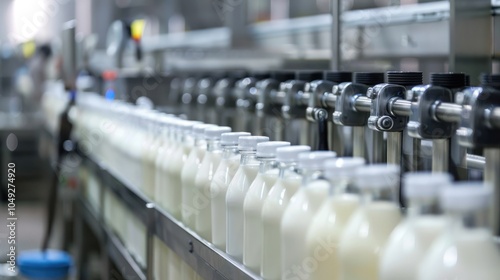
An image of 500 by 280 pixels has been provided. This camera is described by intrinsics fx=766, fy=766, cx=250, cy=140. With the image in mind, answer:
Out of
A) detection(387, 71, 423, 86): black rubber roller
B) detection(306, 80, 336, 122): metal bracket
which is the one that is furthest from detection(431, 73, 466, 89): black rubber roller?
detection(306, 80, 336, 122): metal bracket

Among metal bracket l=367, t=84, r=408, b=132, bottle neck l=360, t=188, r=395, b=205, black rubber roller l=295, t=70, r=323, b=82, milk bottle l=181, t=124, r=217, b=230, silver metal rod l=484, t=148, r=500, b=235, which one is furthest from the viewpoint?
black rubber roller l=295, t=70, r=323, b=82

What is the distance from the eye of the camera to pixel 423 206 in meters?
0.84

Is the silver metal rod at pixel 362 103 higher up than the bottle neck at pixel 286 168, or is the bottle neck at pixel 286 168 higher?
the silver metal rod at pixel 362 103

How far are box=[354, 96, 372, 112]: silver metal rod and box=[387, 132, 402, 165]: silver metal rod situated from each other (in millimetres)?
78

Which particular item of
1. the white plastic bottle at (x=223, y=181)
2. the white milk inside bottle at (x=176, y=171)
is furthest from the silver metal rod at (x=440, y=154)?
the white milk inside bottle at (x=176, y=171)

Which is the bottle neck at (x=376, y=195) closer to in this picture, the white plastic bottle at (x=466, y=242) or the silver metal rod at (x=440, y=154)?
the white plastic bottle at (x=466, y=242)

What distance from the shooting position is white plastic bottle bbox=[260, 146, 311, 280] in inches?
47.6

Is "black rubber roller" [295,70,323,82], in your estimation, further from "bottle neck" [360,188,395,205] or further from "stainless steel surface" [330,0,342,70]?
"bottle neck" [360,188,395,205]

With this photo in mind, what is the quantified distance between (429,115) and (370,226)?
281 mm

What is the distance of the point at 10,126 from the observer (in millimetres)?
7441

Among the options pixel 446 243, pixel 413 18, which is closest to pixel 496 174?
pixel 446 243

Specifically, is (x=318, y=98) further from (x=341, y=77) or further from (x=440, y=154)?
(x=440, y=154)

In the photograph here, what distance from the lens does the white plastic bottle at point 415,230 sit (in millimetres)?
810

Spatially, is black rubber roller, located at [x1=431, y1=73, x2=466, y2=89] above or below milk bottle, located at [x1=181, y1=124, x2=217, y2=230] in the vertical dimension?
above
